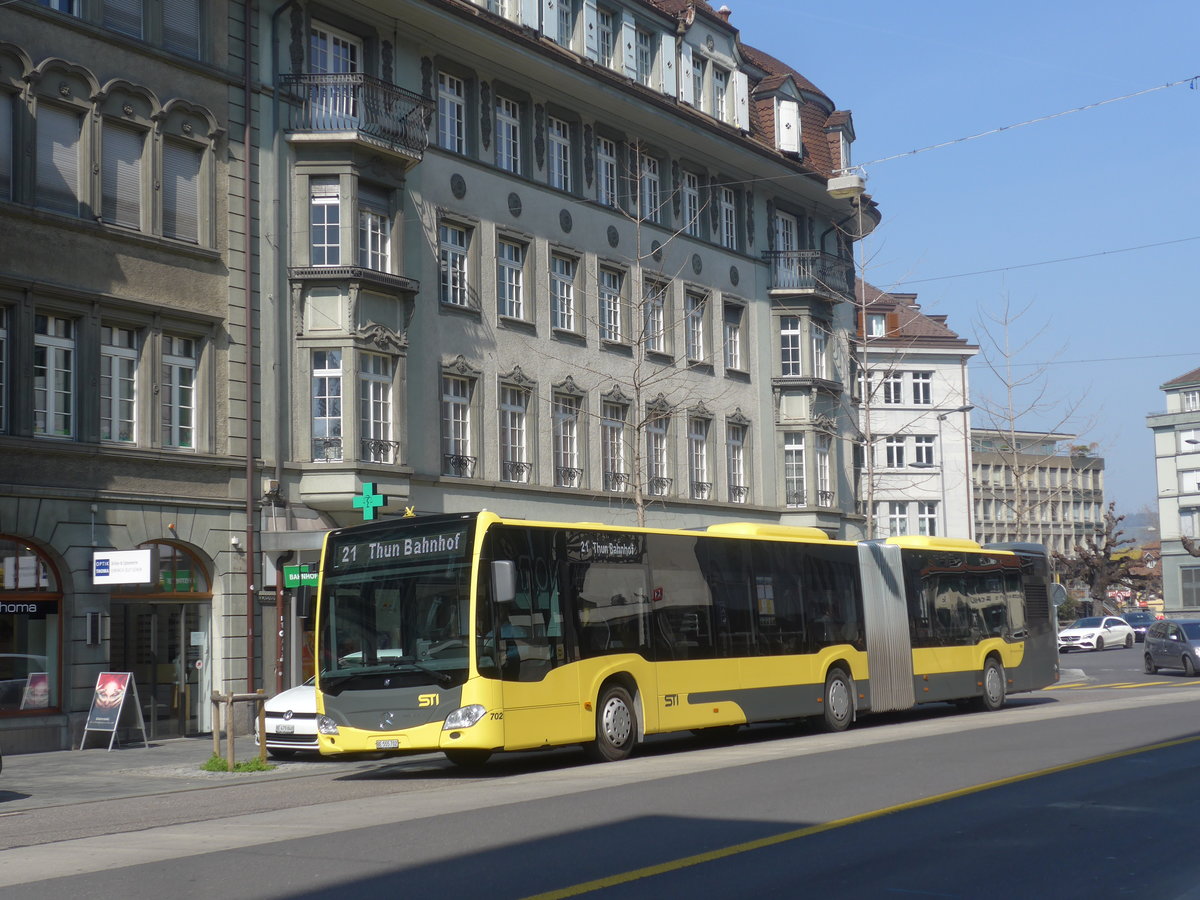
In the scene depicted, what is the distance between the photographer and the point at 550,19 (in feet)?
117

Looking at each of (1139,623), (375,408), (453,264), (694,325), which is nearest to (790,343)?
(694,325)

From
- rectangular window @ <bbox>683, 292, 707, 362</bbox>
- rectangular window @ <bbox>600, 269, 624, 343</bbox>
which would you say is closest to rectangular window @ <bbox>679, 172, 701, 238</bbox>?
rectangular window @ <bbox>683, 292, 707, 362</bbox>

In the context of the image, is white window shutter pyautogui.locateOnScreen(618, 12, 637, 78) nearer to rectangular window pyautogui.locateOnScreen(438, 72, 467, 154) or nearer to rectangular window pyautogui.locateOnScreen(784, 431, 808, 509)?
rectangular window pyautogui.locateOnScreen(438, 72, 467, 154)

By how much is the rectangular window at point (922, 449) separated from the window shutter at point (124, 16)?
2260 inches

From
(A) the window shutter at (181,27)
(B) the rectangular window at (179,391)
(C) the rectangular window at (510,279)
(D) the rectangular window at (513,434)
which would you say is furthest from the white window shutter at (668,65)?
(B) the rectangular window at (179,391)

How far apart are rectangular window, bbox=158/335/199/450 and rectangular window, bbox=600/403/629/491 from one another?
494 inches

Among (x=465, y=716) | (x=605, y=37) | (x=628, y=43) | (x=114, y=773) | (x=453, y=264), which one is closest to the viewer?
(x=465, y=716)

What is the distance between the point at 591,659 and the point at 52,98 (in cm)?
1314

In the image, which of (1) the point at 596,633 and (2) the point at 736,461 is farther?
(2) the point at 736,461

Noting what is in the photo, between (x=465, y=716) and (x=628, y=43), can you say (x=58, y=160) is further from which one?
(x=628, y=43)

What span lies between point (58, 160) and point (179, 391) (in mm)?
4414

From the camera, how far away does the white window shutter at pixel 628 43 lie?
38.2m

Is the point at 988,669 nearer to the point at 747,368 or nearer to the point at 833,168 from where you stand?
the point at 747,368

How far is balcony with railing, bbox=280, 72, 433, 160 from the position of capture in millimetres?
29016
